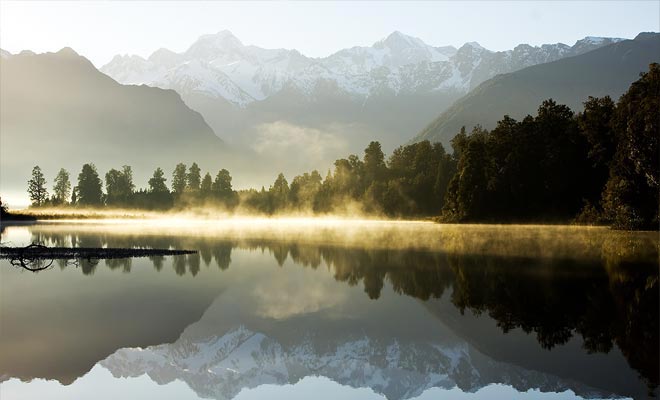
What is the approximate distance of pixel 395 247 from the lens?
56656mm

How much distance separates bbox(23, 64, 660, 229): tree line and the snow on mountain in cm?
6359

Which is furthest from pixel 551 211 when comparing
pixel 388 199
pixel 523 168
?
pixel 388 199

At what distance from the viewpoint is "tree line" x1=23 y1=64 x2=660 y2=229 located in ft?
256

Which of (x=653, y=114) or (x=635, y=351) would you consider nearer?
(x=635, y=351)

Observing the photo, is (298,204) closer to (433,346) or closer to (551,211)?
(551,211)

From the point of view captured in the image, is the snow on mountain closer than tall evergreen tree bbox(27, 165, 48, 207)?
Yes

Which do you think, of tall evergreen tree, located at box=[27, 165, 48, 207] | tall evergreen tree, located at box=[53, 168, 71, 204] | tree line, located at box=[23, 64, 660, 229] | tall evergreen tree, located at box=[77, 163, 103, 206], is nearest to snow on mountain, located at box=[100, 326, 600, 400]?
tree line, located at box=[23, 64, 660, 229]

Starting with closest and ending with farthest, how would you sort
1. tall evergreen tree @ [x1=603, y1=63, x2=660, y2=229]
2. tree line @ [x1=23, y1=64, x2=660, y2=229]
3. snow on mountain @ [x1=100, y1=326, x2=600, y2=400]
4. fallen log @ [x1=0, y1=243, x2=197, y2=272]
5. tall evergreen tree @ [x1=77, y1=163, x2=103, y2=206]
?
snow on mountain @ [x1=100, y1=326, x2=600, y2=400] < fallen log @ [x1=0, y1=243, x2=197, y2=272] < tall evergreen tree @ [x1=603, y1=63, x2=660, y2=229] < tree line @ [x1=23, y1=64, x2=660, y2=229] < tall evergreen tree @ [x1=77, y1=163, x2=103, y2=206]

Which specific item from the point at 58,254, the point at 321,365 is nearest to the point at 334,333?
the point at 321,365

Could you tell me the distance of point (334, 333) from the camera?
71.6ft

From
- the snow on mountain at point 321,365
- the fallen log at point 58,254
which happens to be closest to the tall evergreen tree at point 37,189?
the fallen log at point 58,254

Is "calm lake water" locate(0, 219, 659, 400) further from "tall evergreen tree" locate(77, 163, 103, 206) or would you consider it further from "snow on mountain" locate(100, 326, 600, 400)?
"tall evergreen tree" locate(77, 163, 103, 206)

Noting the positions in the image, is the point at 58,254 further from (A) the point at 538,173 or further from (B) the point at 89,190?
(B) the point at 89,190

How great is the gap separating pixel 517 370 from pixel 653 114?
64.6 meters
